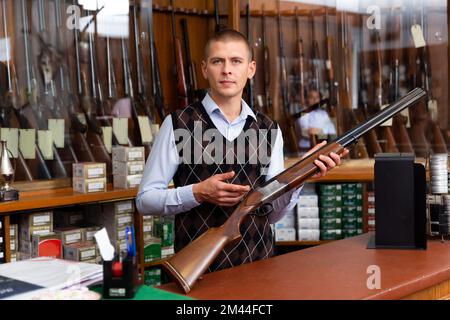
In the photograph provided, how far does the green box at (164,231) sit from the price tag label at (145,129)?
20.6 inches

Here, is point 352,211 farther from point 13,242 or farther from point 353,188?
point 13,242

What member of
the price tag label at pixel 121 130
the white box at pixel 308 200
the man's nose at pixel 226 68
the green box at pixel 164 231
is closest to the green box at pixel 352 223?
the white box at pixel 308 200

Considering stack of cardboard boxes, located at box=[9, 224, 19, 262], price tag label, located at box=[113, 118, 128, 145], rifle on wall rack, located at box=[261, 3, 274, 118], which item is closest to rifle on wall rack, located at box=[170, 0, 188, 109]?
price tag label, located at box=[113, 118, 128, 145]

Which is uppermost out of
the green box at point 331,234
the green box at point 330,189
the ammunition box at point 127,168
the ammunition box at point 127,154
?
the ammunition box at point 127,154

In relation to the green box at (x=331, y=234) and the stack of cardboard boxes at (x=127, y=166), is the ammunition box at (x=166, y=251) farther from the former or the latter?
the green box at (x=331, y=234)

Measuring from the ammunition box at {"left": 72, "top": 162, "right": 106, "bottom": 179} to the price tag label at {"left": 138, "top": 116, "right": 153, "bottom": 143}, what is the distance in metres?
0.46

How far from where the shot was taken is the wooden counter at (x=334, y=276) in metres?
1.60

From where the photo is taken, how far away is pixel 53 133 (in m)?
3.46

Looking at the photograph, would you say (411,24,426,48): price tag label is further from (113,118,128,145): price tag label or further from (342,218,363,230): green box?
(113,118,128,145): price tag label

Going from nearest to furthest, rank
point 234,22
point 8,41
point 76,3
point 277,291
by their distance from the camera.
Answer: point 277,291 → point 8,41 → point 76,3 → point 234,22

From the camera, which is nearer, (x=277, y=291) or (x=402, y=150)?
(x=277, y=291)
